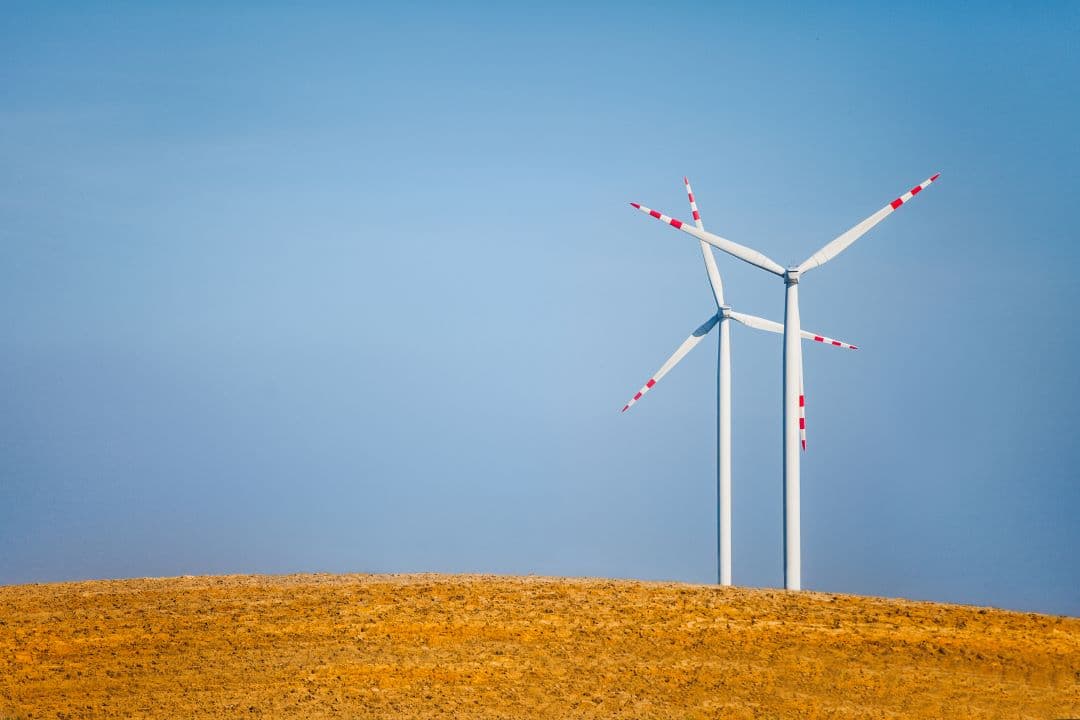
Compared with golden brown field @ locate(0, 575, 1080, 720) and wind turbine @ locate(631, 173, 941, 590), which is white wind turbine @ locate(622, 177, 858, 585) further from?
golden brown field @ locate(0, 575, 1080, 720)

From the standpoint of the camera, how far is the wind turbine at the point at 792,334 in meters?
39.7

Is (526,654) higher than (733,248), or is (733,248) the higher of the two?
(733,248)

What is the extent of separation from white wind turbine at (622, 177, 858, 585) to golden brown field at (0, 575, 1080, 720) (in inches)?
370

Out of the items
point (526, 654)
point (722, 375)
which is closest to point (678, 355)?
point (722, 375)

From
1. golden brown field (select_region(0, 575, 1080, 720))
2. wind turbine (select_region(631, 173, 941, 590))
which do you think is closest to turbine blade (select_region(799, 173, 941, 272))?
wind turbine (select_region(631, 173, 941, 590))

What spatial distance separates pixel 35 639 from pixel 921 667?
21539 mm

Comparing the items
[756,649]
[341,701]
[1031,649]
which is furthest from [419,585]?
[1031,649]

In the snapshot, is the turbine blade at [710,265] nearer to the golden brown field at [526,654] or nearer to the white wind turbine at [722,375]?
the white wind turbine at [722,375]

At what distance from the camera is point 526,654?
93.0ft

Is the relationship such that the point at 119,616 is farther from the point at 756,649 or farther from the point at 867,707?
the point at 867,707

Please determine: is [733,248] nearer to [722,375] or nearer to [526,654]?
[722,375]

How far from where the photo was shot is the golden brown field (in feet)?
86.2

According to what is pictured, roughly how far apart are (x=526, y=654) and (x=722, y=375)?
737 inches

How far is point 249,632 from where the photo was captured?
3002 cm
